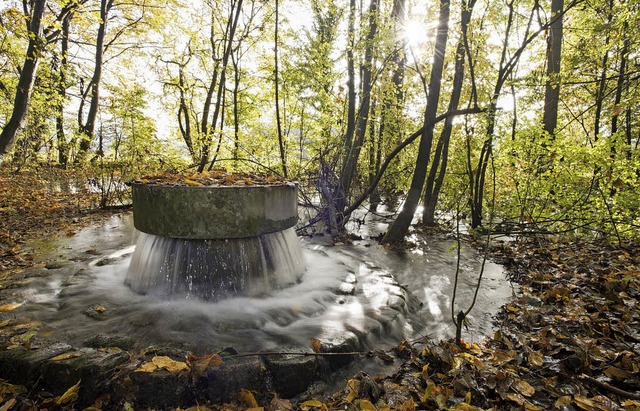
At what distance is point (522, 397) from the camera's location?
2.07 metres

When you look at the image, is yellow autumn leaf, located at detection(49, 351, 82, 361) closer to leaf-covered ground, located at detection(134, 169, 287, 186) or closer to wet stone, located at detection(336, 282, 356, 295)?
leaf-covered ground, located at detection(134, 169, 287, 186)

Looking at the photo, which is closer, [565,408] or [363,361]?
[565,408]

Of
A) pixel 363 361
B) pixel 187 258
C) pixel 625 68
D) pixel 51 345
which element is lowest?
pixel 363 361

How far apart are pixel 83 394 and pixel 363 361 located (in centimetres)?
210

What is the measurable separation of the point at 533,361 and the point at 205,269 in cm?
326

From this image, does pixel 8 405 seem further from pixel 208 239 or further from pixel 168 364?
pixel 208 239

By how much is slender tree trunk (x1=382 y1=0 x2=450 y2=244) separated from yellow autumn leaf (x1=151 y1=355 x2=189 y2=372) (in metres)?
4.88

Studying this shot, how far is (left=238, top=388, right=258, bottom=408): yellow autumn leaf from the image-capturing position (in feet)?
7.47

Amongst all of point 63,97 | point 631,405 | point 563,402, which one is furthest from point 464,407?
point 63,97

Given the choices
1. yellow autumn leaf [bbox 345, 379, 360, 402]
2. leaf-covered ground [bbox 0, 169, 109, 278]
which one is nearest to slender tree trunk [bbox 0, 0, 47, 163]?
leaf-covered ground [bbox 0, 169, 109, 278]

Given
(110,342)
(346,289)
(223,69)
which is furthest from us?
(223,69)

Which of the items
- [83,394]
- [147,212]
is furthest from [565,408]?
[147,212]

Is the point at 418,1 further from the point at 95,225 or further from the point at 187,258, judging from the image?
the point at 95,225

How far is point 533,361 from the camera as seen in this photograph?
2.49 metres
